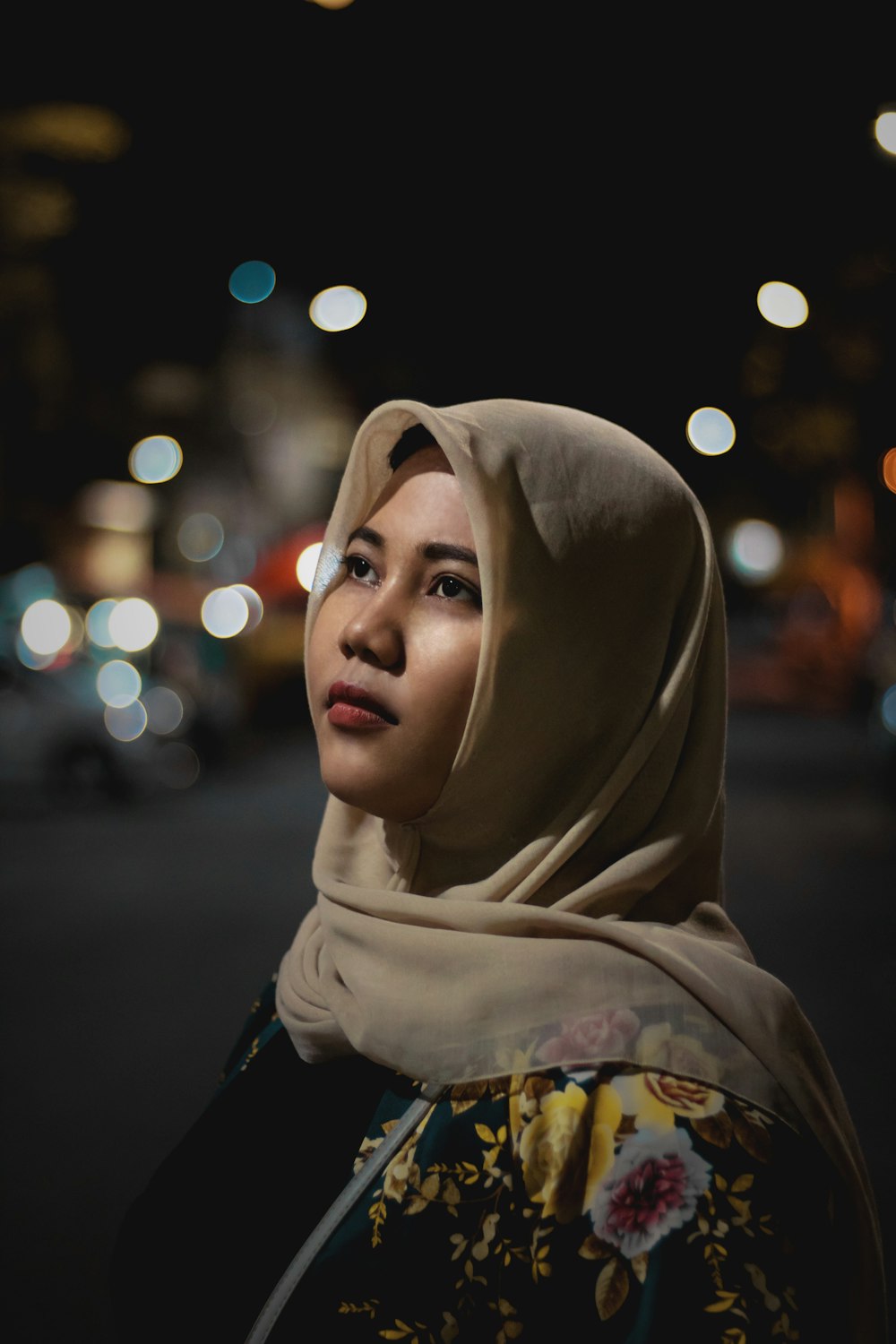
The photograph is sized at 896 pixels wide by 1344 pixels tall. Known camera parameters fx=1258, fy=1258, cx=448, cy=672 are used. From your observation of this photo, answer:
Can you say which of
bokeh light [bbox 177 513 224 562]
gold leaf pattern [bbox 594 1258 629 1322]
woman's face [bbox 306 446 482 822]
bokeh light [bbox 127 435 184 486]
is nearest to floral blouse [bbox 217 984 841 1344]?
gold leaf pattern [bbox 594 1258 629 1322]

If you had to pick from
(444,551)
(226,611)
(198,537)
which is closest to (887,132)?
(444,551)

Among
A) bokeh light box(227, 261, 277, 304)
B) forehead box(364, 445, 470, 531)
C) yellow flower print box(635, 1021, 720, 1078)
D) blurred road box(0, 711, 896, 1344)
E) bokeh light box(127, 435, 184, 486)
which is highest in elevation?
bokeh light box(227, 261, 277, 304)

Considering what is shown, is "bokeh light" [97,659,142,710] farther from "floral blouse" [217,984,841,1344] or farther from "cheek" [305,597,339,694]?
"floral blouse" [217,984,841,1344]

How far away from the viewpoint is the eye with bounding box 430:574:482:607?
1.74 metres

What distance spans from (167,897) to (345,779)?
737cm

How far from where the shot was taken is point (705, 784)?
1811 mm

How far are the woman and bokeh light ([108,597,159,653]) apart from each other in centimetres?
1256

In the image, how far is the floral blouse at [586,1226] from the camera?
4.64ft

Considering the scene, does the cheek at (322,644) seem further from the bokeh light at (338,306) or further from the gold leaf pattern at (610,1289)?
the bokeh light at (338,306)

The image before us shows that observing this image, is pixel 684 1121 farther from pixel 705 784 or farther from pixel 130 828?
pixel 130 828

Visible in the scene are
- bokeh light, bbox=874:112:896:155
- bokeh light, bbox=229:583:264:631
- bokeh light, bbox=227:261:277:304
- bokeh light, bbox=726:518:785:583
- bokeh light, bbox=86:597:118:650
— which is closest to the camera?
bokeh light, bbox=874:112:896:155

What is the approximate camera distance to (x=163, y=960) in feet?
23.9

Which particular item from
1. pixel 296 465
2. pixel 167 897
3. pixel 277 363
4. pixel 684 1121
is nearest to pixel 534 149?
pixel 167 897

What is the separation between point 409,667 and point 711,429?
20651mm
